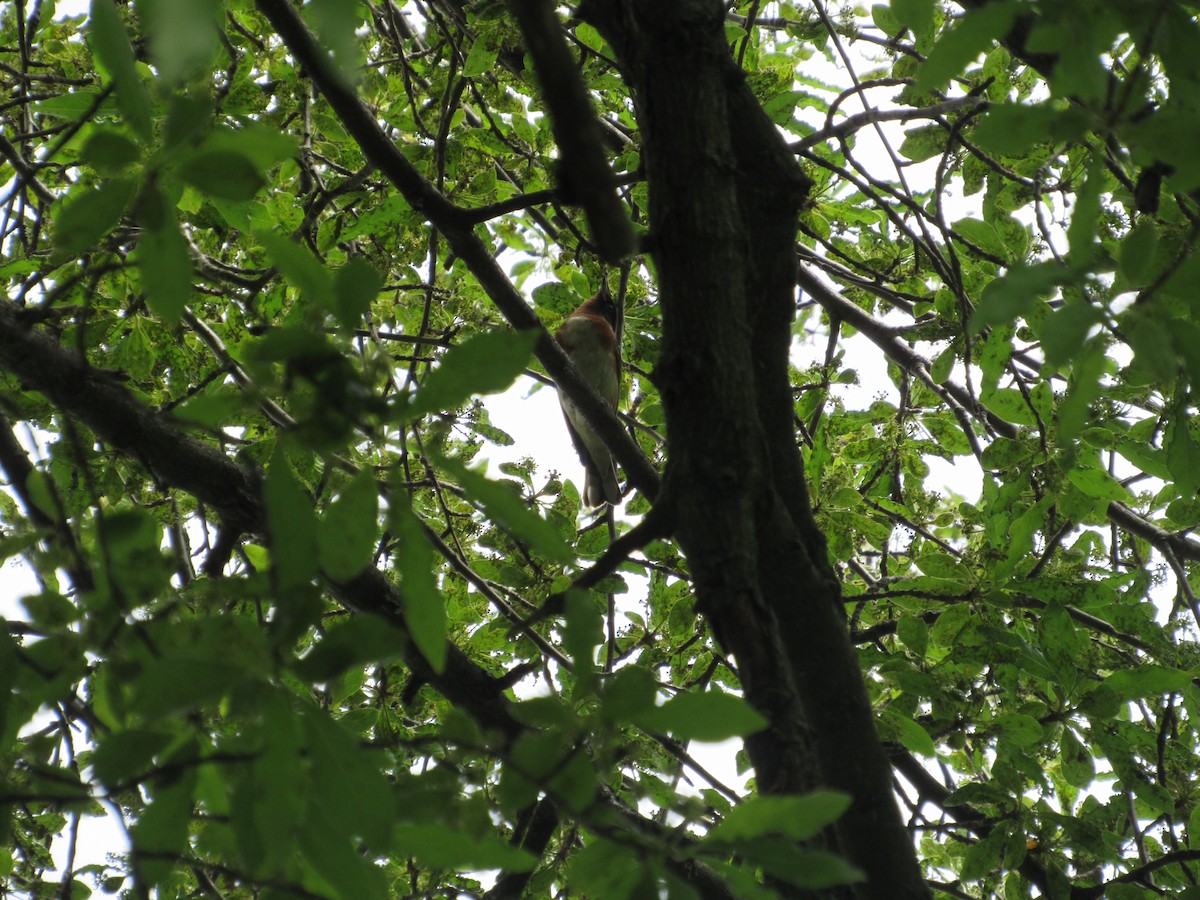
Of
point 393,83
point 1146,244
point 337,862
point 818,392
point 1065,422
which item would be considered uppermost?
point 393,83

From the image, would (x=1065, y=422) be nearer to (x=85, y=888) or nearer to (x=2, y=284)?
(x=85, y=888)

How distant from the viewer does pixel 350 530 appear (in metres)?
0.98

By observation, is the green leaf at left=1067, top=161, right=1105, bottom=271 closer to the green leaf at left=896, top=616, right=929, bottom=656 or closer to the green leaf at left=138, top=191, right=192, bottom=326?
the green leaf at left=138, top=191, right=192, bottom=326

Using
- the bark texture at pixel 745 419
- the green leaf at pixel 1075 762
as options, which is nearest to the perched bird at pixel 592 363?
the green leaf at pixel 1075 762

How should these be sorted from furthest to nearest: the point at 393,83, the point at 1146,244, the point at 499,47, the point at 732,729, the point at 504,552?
the point at 393,83, the point at 504,552, the point at 499,47, the point at 1146,244, the point at 732,729

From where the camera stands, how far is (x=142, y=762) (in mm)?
969

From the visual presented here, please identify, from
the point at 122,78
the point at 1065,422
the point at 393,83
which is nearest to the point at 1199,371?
the point at 1065,422

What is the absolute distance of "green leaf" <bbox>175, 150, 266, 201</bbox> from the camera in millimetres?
911

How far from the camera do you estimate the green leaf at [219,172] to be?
0.91 metres

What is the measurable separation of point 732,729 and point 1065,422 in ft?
1.49

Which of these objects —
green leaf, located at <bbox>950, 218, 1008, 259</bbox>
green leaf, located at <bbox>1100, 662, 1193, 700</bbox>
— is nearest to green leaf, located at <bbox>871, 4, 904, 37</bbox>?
green leaf, located at <bbox>950, 218, 1008, 259</bbox>

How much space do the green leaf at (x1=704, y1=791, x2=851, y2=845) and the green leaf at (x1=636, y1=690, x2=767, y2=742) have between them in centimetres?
8

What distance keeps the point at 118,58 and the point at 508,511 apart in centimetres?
51

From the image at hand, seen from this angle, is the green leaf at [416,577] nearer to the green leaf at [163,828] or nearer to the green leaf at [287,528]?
the green leaf at [287,528]
